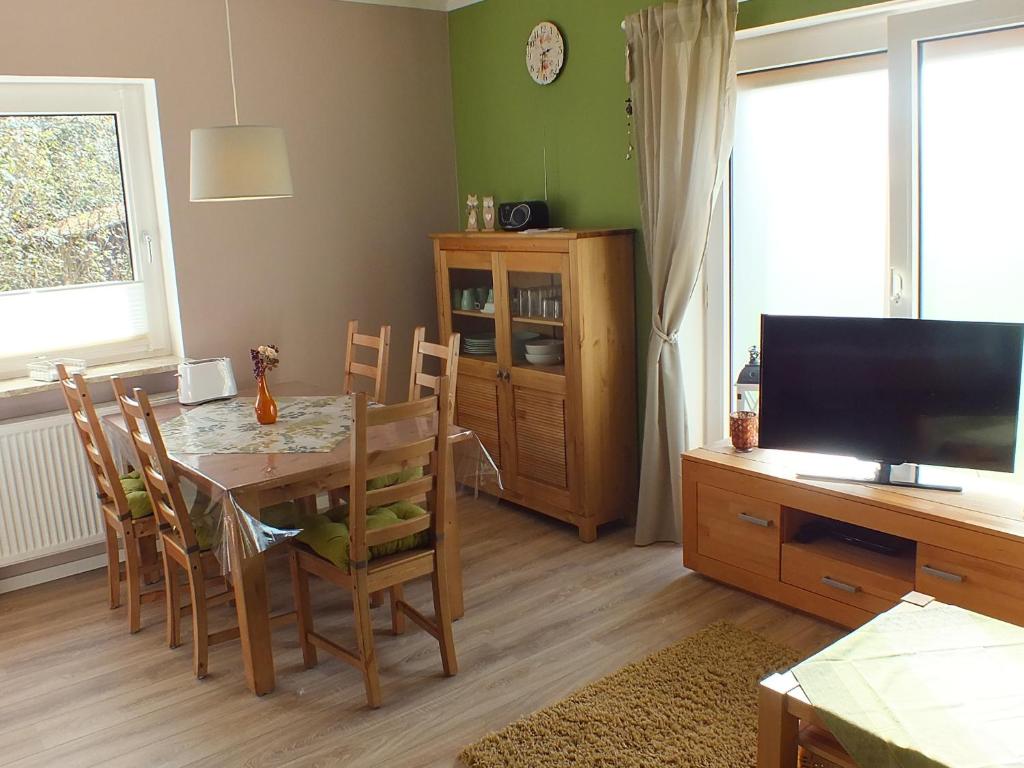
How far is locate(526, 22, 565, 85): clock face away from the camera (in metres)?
4.36

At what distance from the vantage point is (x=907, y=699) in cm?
199

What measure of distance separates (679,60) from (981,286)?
1.42 m

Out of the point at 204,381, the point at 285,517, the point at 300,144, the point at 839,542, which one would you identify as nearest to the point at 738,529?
the point at 839,542

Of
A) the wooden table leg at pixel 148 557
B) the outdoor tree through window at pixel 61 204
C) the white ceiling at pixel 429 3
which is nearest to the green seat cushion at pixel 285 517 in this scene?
the wooden table leg at pixel 148 557

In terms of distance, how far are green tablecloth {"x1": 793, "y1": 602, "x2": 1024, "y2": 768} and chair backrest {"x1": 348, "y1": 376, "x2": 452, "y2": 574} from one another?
4.16ft

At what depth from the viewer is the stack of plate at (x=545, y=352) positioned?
425cm

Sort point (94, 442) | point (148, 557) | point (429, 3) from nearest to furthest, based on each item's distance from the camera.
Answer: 1. point (94, 442)
2. point (148, 557)
3. point (429, 3)

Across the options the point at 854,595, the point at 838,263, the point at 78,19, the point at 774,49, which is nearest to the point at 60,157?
the point at 78,19

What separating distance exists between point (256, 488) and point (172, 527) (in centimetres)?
64

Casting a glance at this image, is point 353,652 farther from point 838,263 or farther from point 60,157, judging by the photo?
point 60,157

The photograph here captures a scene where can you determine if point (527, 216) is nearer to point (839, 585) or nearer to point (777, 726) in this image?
point (839, 585)

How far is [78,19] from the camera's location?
12.7ft

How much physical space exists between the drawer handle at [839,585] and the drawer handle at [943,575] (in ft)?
0.89

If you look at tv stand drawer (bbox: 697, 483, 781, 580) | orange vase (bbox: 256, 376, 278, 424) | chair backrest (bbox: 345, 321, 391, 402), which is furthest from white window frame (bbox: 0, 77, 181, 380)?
tv stand drawer (bbox: 697, 483, 781, 580)
